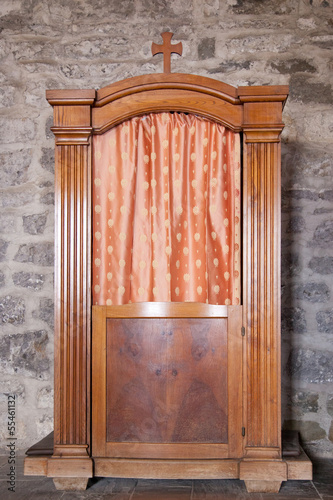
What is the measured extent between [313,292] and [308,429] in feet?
2.68

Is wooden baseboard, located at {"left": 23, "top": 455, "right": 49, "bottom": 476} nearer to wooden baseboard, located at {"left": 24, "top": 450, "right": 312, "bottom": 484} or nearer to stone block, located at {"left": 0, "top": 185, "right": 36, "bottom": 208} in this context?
wooden baseboard, located at {"left": 24, "top": 450, "right": 312, "bottom": 484}

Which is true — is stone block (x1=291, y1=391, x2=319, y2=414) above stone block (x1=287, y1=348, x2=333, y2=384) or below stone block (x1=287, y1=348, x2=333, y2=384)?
below

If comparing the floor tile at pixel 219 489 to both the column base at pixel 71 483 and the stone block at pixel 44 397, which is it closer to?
the column base at pixel 71 483

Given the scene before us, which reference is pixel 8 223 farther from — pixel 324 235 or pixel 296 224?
pixel 324 235

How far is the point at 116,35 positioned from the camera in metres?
3.24

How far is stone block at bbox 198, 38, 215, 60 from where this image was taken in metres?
3.21

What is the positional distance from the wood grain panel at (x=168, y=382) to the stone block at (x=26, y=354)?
874 millimetres

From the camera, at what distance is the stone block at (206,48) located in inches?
126

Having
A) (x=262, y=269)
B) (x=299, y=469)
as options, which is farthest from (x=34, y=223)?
(x=299, y=469)

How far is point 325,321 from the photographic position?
3.05 metres

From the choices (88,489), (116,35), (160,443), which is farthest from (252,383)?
(116,35)

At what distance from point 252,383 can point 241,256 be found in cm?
60

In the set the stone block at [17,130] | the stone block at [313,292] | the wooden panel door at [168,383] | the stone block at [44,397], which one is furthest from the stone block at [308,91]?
the stone block at [44,397]

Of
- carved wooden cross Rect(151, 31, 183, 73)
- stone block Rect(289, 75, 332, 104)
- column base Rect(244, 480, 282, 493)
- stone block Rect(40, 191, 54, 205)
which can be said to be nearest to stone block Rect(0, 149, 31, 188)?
stone block Rect(40, 191, 54, 205)
